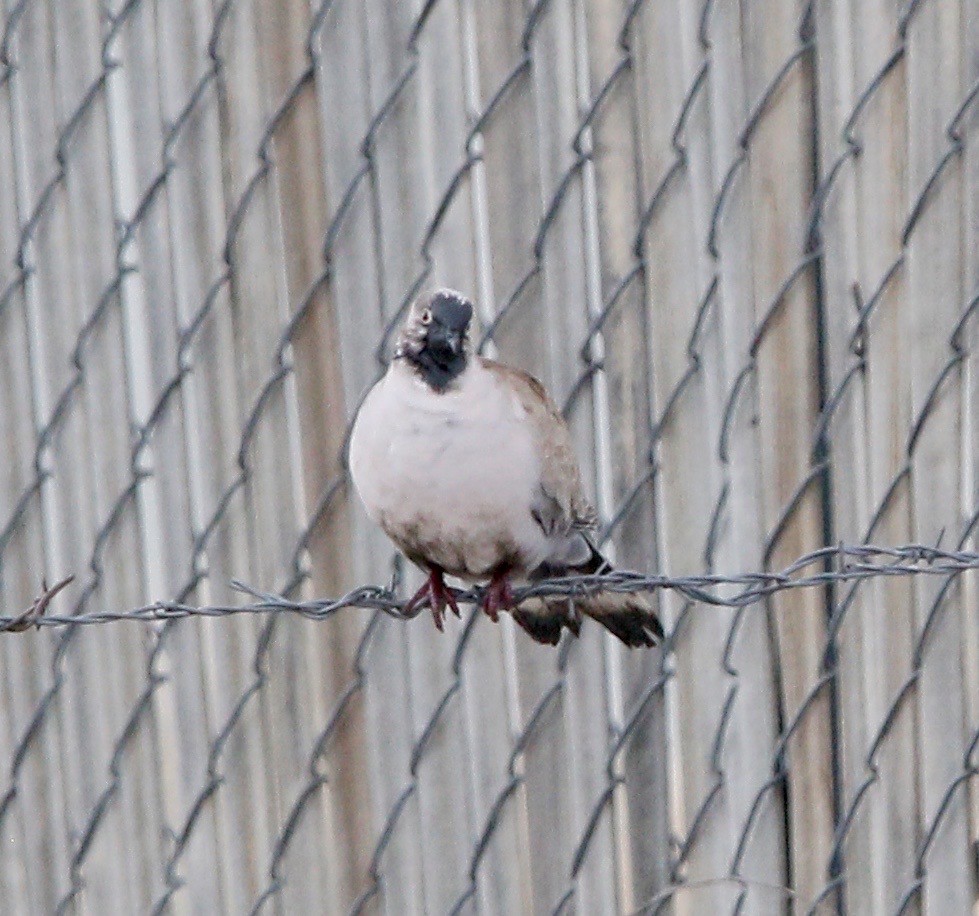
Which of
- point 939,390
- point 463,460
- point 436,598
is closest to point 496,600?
point 436,598

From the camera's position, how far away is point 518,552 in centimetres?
274

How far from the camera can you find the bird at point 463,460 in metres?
2.56

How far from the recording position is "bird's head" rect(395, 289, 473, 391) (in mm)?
2525

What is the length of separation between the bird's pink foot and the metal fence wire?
0.41 feet

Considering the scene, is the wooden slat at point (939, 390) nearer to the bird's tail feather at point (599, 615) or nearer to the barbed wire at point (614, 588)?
the barbed wire at point (614, 588)

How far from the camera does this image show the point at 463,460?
2.58 meters

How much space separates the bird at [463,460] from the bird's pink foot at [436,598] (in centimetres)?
1

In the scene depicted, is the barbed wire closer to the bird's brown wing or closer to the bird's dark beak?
the bird's brown wing

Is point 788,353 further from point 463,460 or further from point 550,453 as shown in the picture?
point 463,460

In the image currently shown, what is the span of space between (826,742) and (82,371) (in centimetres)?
161

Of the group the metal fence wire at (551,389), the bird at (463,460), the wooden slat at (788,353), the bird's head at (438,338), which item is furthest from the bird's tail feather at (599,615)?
the bird's head at (438,338)

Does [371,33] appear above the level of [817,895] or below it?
above

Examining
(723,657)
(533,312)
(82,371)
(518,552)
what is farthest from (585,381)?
(82,371)

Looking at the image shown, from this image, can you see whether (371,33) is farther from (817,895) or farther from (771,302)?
→ (817,895)
